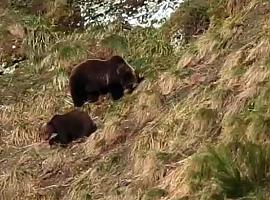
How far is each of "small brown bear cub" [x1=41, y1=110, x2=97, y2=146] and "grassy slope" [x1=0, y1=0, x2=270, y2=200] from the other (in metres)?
0.18

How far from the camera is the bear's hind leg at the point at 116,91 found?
35.6ft

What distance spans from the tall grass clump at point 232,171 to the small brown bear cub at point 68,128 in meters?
3.29

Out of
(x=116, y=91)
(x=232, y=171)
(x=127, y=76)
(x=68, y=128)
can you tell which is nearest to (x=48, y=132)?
(x=68, y=128)

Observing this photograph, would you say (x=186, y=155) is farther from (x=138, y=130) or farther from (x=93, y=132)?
(x=93, y=132)

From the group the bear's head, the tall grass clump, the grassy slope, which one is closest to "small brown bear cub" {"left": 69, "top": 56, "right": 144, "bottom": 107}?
the bear's head

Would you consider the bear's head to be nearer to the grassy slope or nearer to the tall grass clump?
the grassy slope

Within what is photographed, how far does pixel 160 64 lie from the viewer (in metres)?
11.1

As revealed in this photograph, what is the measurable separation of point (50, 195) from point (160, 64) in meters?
2.91

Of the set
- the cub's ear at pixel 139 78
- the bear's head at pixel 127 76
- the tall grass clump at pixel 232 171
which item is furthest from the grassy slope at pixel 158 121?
the bear's head at pixel 127 76

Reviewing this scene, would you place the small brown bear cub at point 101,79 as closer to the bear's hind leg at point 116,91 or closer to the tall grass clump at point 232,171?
the bear's hind leg at point 116,91

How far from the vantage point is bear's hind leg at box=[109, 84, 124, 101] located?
35.6 feet

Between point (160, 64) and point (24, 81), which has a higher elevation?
point (160, 64)

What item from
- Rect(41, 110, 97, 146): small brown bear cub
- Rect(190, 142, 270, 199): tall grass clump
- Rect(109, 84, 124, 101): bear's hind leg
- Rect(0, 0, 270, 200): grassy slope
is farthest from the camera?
Rect(109, 84, 124, 101): bear's hind leg

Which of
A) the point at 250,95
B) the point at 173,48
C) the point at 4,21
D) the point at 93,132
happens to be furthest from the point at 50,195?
the point at 4,21
